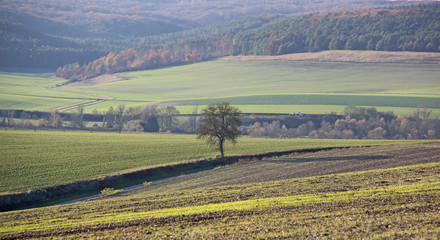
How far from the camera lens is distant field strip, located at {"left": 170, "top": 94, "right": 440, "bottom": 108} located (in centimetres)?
9350

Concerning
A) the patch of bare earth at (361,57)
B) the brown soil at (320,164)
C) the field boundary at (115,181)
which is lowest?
the field boundary at (115,181)

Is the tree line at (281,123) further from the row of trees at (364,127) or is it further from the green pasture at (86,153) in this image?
the green pasture at (86,153)

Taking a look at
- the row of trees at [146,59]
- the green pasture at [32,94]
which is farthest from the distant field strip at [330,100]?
the row of trees at [146,59]

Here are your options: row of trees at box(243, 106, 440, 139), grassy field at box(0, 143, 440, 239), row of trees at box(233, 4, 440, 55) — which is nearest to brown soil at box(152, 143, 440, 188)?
grassy field at box(0, 143, 440, 239)

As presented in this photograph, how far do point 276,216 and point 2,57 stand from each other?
653 ft

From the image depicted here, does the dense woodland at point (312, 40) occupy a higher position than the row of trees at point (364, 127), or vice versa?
the dense woodland at point (312, 40)

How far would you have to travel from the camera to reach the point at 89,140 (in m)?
59.6

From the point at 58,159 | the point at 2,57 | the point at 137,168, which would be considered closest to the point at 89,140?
the point at 58,159

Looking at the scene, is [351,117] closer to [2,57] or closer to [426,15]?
[426,15]

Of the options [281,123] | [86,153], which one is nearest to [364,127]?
[281,123]

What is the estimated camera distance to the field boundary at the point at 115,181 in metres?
35.1

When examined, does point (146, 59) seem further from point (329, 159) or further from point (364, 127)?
point (329, 159)

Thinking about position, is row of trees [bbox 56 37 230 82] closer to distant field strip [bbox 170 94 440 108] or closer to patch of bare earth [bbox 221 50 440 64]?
patch of bare earth [bbox 221 50 440 64]

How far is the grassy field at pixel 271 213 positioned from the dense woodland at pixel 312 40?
12348 cm
